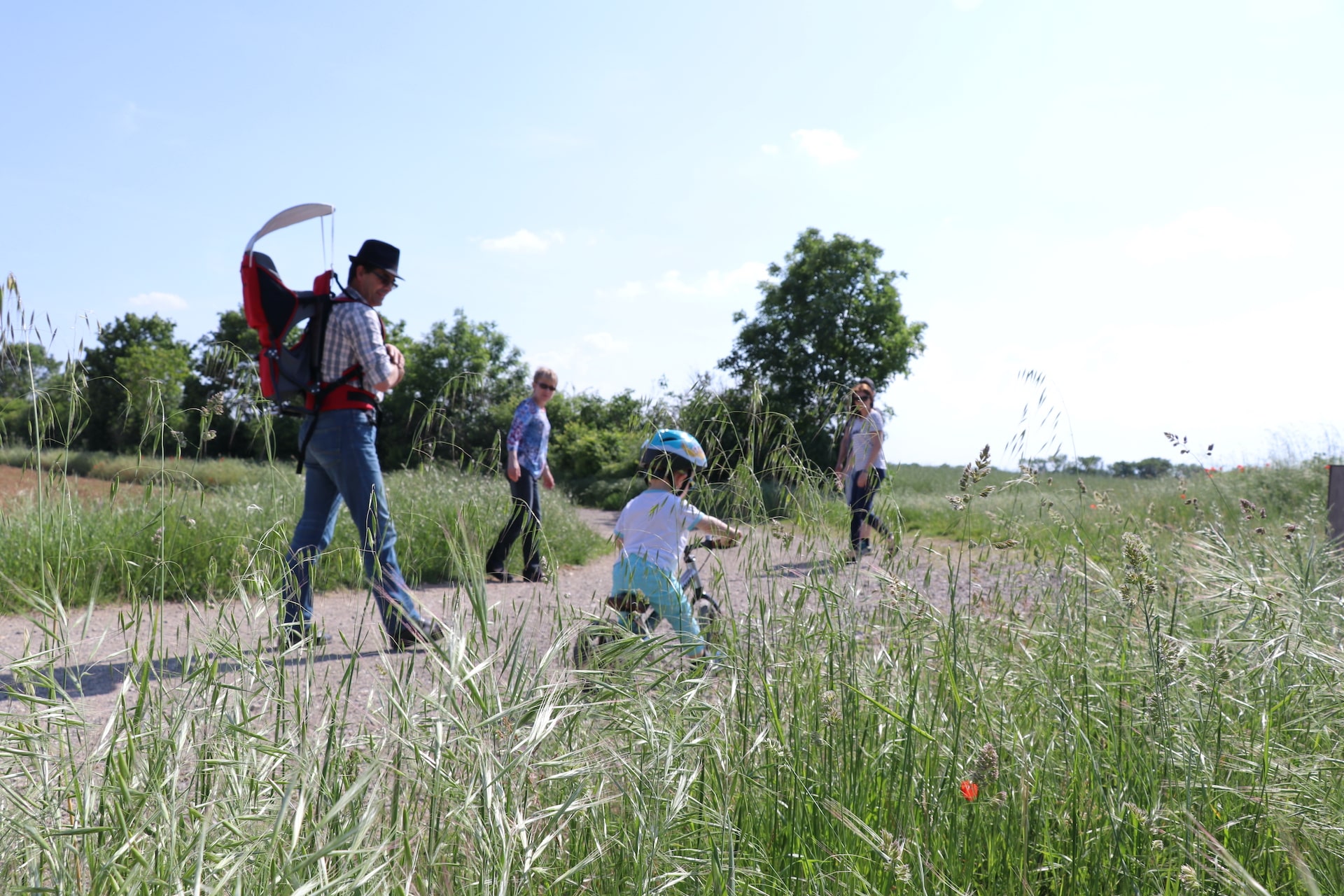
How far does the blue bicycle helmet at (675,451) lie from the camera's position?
9.00 ft

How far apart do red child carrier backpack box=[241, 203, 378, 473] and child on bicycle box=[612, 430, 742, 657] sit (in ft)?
5.53

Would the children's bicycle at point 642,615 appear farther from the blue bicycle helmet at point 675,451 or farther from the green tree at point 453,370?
the green tree at point 453,370

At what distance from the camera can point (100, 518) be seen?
5.96m

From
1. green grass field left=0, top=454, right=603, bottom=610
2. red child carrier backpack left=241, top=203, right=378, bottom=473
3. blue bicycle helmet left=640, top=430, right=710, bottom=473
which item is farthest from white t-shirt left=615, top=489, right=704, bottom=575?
red child carrier backpack left=241, top=203, right=378, bottom=473

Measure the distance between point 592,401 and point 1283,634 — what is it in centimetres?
2132

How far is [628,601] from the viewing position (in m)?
2.34

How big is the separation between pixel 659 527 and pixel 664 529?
0.40ft

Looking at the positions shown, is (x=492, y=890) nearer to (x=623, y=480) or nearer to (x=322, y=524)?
(x=322, y=524)

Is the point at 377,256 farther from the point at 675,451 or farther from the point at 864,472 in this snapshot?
the point at 864,472

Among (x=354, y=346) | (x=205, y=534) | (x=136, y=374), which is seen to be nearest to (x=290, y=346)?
(x=354, y=346)

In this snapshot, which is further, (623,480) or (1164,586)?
(623,480)

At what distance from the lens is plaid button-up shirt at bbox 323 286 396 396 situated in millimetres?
4098

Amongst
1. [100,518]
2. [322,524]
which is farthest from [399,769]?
[100,518]

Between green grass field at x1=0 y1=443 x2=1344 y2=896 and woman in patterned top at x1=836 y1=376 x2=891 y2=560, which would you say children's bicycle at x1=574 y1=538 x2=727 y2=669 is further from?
woman in patterned top at x1=836 y1=376 x2=891 y2=560
